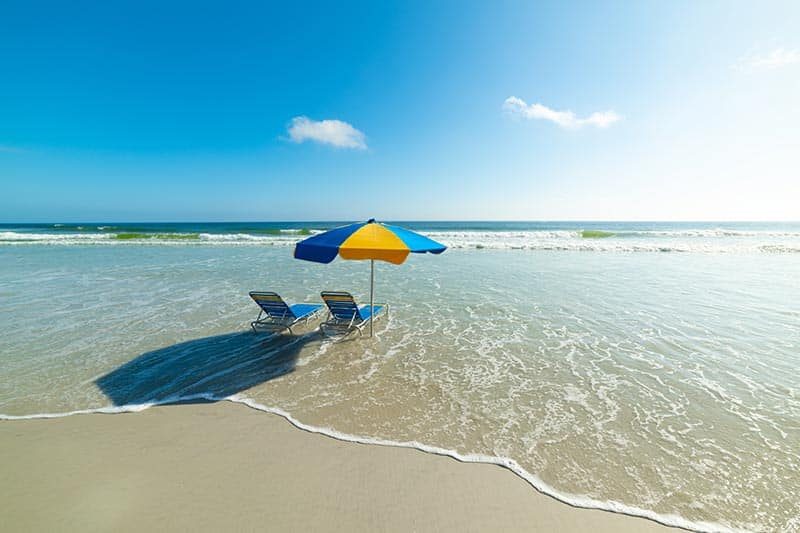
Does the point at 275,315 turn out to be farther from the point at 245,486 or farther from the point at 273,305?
the point at 245,486

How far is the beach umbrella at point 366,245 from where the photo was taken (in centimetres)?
538

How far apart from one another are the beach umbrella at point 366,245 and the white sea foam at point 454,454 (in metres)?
2.39

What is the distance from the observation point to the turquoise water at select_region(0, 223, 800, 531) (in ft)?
10.8

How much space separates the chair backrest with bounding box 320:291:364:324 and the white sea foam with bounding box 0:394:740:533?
2.54 metres

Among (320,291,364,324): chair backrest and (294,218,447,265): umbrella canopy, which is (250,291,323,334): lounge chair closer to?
(320,291,364,324): chair backrest

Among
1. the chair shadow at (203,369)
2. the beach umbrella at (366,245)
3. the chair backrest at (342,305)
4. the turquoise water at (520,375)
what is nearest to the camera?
the turquoise water at (520,375)

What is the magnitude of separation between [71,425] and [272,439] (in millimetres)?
2415

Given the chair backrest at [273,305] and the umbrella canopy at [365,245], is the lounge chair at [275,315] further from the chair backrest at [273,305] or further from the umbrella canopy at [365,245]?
the umbrella canopy at [365,245]

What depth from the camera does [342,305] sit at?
22.3 feet

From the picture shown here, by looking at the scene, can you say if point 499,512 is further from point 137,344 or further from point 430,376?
point 137,344

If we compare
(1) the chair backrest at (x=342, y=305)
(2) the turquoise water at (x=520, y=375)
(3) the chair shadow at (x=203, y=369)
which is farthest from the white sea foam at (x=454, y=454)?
(1) the chair backrest at (x=342, y=305)

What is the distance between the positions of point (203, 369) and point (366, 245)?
3.32 m

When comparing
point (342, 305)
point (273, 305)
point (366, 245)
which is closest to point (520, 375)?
point (366, 245)

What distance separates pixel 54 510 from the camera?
2.75m
